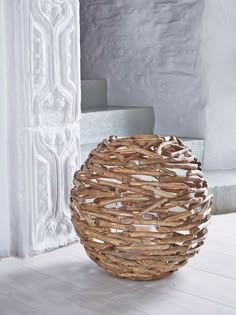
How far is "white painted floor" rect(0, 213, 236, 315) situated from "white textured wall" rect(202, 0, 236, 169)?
101cm

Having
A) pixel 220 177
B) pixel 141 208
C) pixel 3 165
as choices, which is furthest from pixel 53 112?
pixel 220 177

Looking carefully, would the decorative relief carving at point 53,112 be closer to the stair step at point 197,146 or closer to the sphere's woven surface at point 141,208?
the sphere's woven surface at point 141,208

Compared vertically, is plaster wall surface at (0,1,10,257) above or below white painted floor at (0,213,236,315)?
above

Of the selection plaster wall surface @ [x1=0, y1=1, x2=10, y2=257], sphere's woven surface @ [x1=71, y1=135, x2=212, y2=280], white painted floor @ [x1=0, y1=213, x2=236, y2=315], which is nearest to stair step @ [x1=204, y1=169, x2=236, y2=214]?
white painted floor @ [x1=0, y1=213, x2=236, y2=315]

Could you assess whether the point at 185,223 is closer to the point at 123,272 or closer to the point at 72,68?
the point at 123,272

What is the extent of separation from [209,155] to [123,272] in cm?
138

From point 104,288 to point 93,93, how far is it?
1.79 m

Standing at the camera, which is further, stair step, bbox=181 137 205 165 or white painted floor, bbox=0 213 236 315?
stair step, bbox=181 137 205 165

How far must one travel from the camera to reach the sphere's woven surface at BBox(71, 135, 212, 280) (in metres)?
1.45

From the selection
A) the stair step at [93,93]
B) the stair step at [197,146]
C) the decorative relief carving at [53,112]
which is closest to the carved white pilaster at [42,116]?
the decorative relief carving at [53,112]

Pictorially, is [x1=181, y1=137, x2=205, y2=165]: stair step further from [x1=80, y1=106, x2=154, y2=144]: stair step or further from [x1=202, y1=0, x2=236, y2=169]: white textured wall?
[x1=80, y1=106, x2=154, y2=144]: stair step

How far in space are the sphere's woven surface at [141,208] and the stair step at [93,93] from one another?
5.21 ft

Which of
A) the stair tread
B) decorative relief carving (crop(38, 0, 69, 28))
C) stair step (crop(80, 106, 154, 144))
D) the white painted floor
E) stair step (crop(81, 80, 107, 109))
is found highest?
decorative relief carving (crop(38, 0, 69, 28))

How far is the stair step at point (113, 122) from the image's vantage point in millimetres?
2682
